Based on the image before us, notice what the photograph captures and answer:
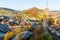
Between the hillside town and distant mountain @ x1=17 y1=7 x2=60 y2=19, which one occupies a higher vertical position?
distant mountain @ x1=17 y1=7 x2=60 y2=19

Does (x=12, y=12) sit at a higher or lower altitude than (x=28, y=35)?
higher

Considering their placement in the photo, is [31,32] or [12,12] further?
[12,12]

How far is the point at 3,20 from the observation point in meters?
5.49

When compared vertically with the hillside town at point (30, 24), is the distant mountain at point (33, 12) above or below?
above

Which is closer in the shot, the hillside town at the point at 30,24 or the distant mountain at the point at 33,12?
the hillside town at the point at 30,24

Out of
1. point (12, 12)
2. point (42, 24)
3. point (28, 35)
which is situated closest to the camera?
point (28, 35)

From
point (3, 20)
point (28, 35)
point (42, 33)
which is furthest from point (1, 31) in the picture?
point (42, 33)

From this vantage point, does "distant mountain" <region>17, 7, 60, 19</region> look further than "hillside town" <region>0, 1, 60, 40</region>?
Yes

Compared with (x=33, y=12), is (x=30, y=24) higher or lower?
lower

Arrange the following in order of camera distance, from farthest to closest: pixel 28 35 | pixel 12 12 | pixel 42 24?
1. pixel 12 12
2. pixel 42 24
3. pixel 28 35

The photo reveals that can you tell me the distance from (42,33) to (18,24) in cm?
86

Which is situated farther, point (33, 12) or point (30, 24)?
point (33, 12)

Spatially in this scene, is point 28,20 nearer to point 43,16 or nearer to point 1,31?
point 43,16

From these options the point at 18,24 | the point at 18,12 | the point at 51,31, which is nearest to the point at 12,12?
the point at 18,12
